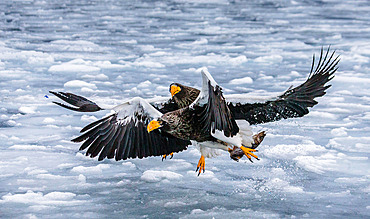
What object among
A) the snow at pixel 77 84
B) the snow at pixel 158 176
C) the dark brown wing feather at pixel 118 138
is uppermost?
the snow at pixel 77 84

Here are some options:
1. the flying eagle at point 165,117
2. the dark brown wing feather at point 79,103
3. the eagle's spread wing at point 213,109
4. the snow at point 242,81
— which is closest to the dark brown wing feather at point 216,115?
the eagle's spread wing at point 213,109

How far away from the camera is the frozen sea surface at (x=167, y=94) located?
145 inches

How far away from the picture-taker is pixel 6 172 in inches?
163

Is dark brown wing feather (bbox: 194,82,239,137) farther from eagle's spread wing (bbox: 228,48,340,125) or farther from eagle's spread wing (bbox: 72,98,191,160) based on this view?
eagle's spread wing (bbox: 72,98,191,160)

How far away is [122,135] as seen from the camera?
13.8 feet

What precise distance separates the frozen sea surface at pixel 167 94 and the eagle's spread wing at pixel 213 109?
1.63ft

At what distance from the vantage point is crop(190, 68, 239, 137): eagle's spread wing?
10.7 feet

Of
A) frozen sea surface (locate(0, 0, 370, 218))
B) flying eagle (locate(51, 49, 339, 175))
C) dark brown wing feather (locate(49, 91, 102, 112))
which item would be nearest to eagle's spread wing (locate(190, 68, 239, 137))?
flying eagle (locate(51, 49, 339, 175))

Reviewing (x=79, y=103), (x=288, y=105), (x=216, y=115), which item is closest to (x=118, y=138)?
(x=79, y=103)

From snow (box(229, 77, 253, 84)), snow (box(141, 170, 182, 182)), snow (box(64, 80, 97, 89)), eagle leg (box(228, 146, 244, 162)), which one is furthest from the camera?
snow (box(229, 77, 253, 84))

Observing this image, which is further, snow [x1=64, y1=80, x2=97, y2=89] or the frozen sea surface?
snow [x1=64, y1=80, x2=97, y2=89]

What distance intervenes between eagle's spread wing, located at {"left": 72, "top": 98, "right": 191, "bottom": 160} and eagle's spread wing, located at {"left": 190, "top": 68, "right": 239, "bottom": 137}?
55 cm

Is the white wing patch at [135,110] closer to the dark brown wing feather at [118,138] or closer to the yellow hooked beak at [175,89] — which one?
the dark brown wing feather at [118,138]

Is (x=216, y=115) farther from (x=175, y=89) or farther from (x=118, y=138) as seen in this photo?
(x=118, y=138)
